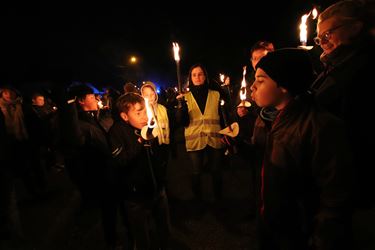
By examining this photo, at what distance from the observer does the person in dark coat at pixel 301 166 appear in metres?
1.63

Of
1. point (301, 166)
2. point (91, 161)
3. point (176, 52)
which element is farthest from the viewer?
point (176, 52)

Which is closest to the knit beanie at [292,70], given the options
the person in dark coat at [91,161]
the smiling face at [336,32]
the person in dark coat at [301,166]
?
the person in dark coat at [301,166]

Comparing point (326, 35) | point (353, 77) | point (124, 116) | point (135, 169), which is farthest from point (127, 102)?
point (353, 77)

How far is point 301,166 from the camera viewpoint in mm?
1804

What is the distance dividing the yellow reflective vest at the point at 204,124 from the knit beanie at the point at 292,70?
249 cm

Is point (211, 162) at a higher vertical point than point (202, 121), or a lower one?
lower

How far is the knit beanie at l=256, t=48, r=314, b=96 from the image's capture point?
1875 mm

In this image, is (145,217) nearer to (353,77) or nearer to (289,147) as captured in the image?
(289,147)

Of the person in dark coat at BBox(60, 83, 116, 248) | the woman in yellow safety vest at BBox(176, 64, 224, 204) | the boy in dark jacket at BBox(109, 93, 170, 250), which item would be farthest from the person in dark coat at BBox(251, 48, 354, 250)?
the woman in yellow safety vest at BBox(176, 64, 224, 204)

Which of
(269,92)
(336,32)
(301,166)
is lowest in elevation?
(301,166)

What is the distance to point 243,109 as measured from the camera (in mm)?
3043

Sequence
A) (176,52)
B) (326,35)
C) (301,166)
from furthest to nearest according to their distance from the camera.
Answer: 1. (176,52)
2. (326,35)
3. (301,166)

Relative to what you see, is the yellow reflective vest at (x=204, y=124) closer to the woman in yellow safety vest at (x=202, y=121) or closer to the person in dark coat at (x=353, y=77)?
the woman in yellow safety vest at (x=202, y=121)

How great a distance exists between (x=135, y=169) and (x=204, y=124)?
6.19 feet
